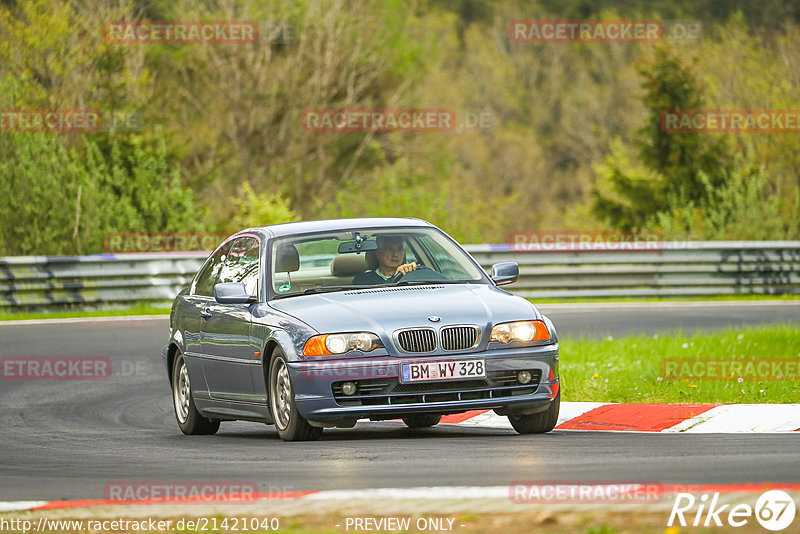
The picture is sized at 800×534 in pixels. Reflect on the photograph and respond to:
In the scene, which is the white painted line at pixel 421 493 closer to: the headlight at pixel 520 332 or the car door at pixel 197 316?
the headlight at pixel 520 332

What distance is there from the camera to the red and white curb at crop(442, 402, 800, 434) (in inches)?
394

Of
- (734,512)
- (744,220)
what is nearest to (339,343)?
(734,512)

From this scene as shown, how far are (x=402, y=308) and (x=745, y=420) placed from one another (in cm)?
248

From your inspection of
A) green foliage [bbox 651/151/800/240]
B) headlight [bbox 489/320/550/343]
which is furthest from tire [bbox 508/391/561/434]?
green foliage [bbox 651/151/800/240]

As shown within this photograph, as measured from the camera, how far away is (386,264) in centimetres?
1055

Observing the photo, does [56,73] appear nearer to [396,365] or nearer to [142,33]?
[142,33]

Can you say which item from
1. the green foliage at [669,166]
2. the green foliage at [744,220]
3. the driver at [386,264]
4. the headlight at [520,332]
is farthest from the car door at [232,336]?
the green foliage at [669,166]

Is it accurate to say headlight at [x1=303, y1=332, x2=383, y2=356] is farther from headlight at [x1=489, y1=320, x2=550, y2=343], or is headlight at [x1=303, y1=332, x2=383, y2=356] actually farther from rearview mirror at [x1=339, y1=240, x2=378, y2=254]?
rearview mirror at [x1=339, y1=240, x2=378, y2=254]

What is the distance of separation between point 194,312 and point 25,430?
5.19 feet

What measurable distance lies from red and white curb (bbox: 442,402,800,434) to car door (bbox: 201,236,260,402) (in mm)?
1822

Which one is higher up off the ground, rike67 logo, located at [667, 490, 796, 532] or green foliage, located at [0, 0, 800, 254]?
rike67 logo, located at [667, 490, 796, 532]

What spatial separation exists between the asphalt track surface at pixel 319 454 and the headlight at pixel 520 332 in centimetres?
63

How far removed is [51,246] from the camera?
26.0 m

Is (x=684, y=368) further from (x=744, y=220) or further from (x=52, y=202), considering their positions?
(x=744, y=220)
